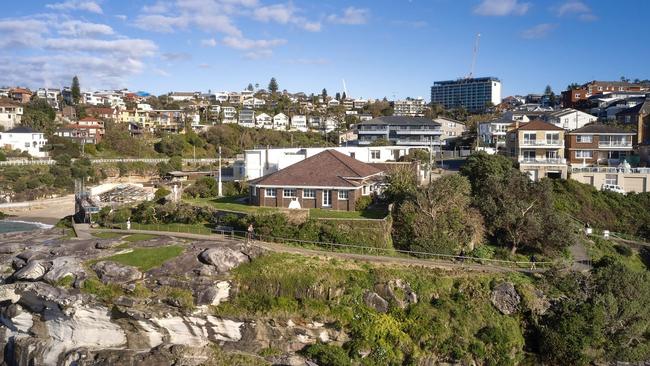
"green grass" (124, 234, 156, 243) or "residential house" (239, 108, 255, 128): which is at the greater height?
"residential house" (239, 108, 255, 128)

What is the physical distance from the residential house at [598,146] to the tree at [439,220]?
20.5 meters

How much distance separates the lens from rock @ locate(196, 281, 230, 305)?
18.8m

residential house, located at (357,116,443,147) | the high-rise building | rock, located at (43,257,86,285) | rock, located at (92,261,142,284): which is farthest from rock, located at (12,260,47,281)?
the high-rise building

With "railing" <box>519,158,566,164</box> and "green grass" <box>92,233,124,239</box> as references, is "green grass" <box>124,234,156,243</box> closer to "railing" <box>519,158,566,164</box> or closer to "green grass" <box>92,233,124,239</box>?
"green grass" <box>92,233,124,239</box>

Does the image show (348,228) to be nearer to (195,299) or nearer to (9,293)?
(195,299)

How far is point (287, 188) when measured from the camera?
28172 mm

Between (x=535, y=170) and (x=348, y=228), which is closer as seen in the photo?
(x=348, y=228)

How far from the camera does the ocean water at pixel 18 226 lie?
1561 inches

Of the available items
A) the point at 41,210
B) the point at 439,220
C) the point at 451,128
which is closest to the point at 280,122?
the point at 451,128

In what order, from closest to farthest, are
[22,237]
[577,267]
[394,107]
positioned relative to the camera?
[577,267], [22,237], [394,107]

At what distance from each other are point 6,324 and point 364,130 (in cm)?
5182

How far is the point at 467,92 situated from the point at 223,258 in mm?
141564

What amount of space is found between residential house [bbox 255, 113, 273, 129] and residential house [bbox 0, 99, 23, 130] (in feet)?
123

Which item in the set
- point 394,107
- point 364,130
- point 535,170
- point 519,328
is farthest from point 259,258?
point 394,107
